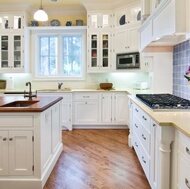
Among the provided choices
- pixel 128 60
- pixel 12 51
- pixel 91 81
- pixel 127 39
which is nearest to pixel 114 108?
pixel 91 81

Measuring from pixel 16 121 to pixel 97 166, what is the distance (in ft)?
4.33

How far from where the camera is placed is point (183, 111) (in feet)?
7.35

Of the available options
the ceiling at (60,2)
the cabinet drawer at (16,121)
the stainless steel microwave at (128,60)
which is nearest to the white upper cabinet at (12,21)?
the ceiling at (60,2)

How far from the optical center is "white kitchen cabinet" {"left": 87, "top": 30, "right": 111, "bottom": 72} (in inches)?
216

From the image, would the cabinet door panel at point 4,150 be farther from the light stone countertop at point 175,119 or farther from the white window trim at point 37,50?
the white window trim at point 37,50

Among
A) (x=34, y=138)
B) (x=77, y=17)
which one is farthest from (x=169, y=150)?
(x=77, y=17)


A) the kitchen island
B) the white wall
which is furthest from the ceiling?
the kitchen island

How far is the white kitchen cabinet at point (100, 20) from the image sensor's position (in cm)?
545

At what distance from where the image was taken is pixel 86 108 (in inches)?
208

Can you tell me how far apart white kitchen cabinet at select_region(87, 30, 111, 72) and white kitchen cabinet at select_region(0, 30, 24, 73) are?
165 cm

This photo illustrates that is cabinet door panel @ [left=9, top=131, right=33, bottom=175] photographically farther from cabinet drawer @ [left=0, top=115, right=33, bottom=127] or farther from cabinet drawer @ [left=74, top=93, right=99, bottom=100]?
cabinet drawer @ [left=74, top=93, right=99, bottom=100]

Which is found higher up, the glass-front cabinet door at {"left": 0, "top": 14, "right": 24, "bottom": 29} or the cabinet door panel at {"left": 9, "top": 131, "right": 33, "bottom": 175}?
the glass-front cabinet door at {"left": 0, "top": 14, "right": 24, "bottom": 29}

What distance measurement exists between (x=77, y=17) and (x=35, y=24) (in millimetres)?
1075

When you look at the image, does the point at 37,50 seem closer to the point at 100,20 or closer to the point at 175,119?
the point at 100,20
